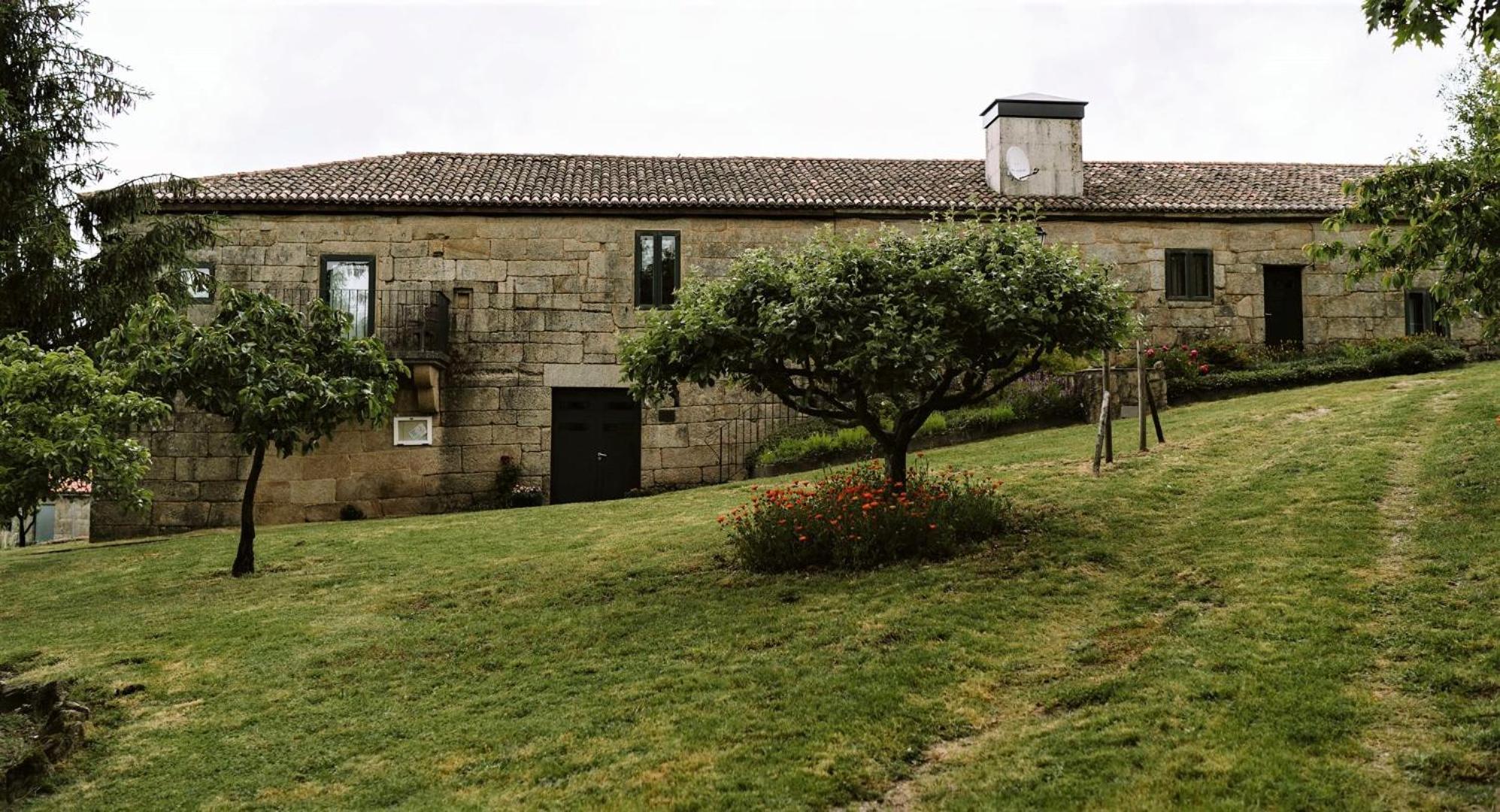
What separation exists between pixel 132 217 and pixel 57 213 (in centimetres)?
111

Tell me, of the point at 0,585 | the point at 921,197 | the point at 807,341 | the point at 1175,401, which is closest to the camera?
the point at 807,341

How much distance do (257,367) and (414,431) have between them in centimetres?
716

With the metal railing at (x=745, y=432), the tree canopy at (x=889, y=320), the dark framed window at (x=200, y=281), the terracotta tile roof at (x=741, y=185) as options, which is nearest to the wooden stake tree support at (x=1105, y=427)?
the tree canopy at (x=889, y=320)

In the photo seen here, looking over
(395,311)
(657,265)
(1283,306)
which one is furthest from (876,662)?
(1283,306)

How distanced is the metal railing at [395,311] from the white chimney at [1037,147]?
1076cm

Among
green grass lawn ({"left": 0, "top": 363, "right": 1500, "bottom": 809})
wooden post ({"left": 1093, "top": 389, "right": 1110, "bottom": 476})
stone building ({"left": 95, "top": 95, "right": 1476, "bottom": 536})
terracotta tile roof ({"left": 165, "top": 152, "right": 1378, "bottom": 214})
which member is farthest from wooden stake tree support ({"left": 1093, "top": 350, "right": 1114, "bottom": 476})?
stone building ({"left": 95, "top": 95, "right": 1476, "bottom": 536})

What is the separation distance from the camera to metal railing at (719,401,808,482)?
19.5 meters

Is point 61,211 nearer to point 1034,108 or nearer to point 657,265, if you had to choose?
point 657,265

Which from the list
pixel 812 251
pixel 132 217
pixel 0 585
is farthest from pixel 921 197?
pixel 0 585

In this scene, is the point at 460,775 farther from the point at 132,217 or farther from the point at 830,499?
the point at 132,217

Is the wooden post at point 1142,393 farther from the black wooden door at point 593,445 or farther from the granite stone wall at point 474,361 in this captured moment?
the black wooden door at point 593,445

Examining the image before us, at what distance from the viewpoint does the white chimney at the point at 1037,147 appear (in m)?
22.2

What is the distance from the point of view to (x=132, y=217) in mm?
17297

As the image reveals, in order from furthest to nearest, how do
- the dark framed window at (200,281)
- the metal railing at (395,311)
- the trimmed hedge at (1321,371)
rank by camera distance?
the trimmed hedge at (1321,371) < the metal railing at (395,311) < the dark framed window at (200,281)
